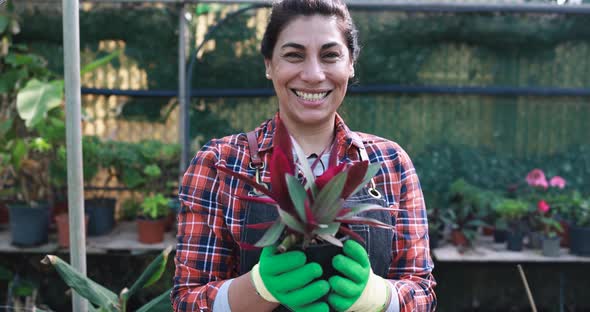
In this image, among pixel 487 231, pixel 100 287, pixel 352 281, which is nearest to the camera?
pixel 352 281

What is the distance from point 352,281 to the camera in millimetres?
931

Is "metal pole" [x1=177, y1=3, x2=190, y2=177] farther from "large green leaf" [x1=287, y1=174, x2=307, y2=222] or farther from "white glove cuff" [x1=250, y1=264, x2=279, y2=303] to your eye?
"large green leaf" [x1=287, y1=174, x2=307, y2=222]

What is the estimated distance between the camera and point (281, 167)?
2.83ft

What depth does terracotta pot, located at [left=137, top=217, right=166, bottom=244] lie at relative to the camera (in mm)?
2949

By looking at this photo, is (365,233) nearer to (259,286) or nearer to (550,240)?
(259,286)

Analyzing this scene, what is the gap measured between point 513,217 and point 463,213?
0.31 m

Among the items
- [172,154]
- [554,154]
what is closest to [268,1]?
[172,154]

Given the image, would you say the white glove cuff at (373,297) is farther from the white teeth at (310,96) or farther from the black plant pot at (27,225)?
the black plant pot at (27,225)

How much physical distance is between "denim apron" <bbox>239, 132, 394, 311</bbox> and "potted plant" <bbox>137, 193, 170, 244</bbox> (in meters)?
2.00

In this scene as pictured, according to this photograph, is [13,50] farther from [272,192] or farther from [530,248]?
[530,248]

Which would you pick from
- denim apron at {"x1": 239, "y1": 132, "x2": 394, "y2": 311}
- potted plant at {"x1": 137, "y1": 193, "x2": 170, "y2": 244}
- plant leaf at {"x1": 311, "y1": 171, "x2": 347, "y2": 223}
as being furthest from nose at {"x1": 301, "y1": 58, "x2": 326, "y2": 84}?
potted plant at {"x1": 137, "y1": 193, "x2": 170, "y2": 244}

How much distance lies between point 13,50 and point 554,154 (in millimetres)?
3720

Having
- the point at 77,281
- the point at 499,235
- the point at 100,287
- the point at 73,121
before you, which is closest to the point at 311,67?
the point at 73,121

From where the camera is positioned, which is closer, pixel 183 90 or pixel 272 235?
pixel 272 235
